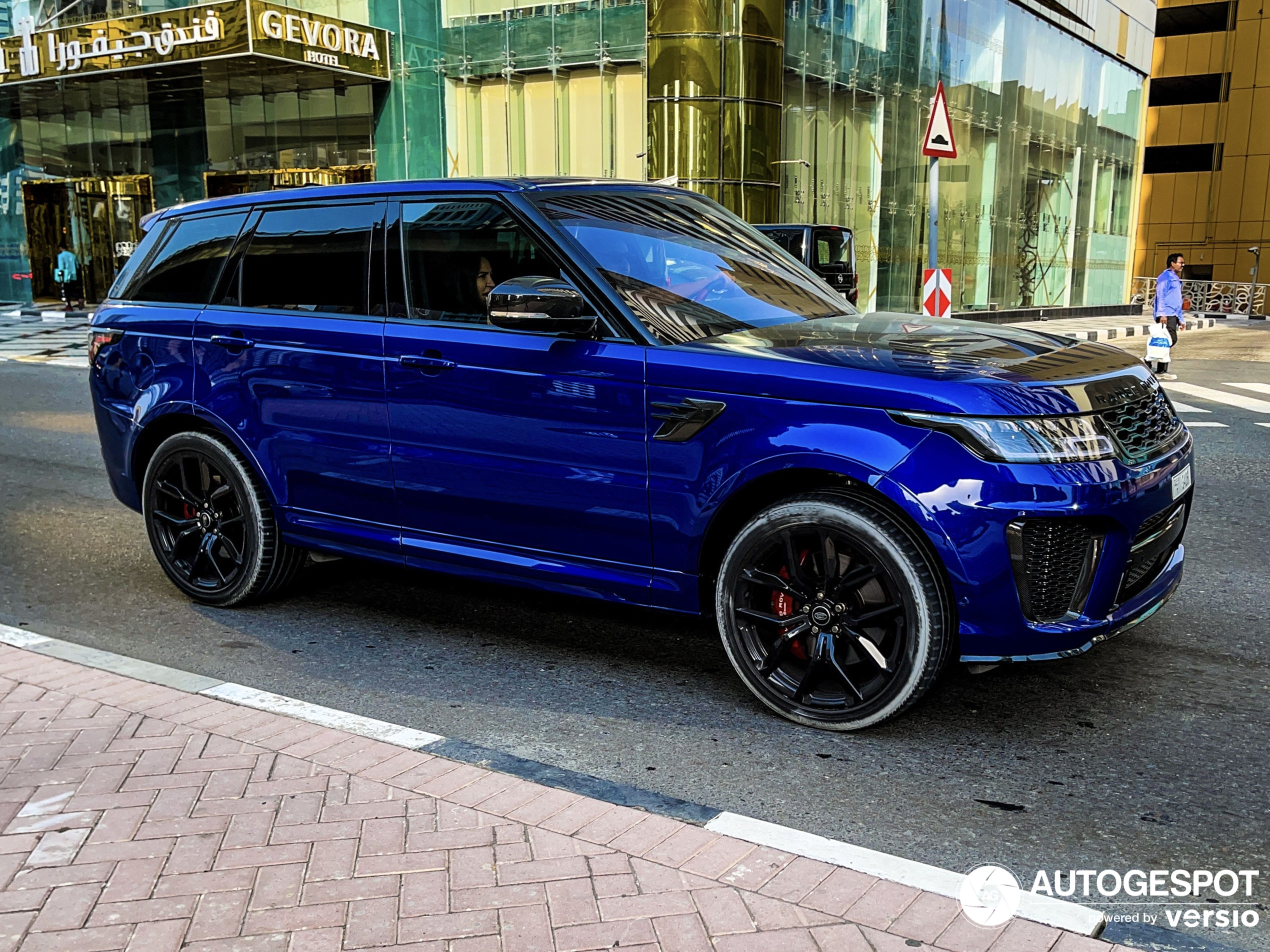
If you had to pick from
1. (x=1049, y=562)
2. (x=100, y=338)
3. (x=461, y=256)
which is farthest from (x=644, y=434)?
(x=100, y=338)

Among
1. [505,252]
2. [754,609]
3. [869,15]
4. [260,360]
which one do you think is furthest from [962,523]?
[869,15]

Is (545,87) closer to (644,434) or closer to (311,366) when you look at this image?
(311,366)

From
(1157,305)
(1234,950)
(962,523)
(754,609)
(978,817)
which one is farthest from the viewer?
(1157,305)

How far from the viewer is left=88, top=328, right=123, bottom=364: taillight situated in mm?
5723

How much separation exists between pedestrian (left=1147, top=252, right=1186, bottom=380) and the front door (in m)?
13.7

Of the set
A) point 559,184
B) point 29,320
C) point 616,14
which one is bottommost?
point 29,320

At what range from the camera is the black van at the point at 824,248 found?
1759cm

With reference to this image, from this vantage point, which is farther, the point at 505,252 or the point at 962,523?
the point at 505,252

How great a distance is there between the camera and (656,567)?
4.23 metres

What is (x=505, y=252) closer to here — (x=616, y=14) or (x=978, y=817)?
(x=978, y=817)

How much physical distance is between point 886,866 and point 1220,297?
52853mm

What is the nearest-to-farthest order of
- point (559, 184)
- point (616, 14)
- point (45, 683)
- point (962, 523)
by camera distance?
1. point (962, 523)
2. point (45, 683)
3. point (559, 184)
4. point (616, 14)

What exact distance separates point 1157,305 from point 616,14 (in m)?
12.7

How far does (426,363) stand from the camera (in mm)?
4598
